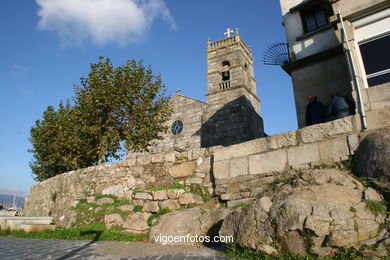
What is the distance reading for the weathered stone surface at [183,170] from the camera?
24.4 feet

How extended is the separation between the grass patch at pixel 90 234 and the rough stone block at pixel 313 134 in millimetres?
4327

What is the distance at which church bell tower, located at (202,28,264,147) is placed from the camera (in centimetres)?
1866

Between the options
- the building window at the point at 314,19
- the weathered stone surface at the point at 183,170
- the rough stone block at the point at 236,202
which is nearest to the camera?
the rough stone block at the point at 236,202

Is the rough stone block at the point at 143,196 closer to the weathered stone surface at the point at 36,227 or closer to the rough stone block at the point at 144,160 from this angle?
the rough stone block at the point at 144,160

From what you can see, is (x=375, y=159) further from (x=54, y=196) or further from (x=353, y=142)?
(x=54, y=196)

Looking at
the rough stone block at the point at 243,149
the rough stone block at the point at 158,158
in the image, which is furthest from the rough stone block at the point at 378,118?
the rough stone block at the point at 158,158

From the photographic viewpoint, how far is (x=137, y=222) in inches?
265

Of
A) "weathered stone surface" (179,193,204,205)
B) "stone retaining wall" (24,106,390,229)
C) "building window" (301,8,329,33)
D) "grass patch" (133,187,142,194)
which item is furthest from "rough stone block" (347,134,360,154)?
"grass patch" (133,187,142,194)

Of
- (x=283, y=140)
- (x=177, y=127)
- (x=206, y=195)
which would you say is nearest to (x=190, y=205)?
(x=206, y=195)

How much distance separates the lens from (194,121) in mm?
20938

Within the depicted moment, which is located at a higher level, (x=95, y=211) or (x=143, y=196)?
(x=143, y=196)

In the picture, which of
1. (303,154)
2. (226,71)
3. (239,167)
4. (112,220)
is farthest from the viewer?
(226,71)

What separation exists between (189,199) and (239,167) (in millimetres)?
1576

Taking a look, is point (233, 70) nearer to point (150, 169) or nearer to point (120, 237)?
point (150, 169)
